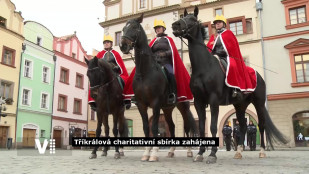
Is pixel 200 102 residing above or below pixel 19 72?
below

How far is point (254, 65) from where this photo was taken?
77.7 feet

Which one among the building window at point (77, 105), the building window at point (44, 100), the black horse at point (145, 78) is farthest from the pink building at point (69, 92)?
the black horse at point (145, 78)

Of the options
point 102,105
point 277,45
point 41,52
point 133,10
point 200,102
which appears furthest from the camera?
point 41,52

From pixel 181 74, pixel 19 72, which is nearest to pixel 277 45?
pixel 181 74

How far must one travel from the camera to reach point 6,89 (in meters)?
27.1

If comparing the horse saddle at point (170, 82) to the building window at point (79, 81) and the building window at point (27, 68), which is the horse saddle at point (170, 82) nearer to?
the building window at point (27, 68)

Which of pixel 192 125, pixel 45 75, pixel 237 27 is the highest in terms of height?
pixel 237 27

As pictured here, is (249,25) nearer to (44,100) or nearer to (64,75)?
(64,75)

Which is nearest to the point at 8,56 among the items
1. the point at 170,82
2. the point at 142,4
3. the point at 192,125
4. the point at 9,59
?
the point at 9,59

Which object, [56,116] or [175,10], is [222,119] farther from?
[56,116]

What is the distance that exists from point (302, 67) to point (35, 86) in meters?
26.3

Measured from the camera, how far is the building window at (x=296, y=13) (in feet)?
74.6

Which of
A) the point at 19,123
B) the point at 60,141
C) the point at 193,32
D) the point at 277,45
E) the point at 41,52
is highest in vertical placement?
the point at 41,52

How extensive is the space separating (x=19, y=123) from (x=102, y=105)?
A: 77.5 feet
